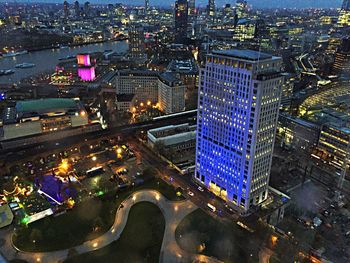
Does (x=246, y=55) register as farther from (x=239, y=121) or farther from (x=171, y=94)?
(x=171, y=94)

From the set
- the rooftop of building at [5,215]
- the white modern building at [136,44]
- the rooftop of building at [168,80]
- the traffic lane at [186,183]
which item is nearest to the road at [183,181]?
the traffic lane at [186,183]

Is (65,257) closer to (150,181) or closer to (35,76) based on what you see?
(150,181)

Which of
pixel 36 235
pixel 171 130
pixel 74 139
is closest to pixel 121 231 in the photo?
pixel 36 235

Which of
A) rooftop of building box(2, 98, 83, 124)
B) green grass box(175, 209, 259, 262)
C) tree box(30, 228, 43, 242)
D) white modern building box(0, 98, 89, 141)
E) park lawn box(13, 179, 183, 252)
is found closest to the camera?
green grass box(175, 209, 259, 262)

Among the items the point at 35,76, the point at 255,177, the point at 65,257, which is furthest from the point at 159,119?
the point at 35,76

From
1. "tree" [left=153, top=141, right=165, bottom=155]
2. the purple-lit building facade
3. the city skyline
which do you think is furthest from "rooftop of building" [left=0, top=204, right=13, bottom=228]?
the purple-lit building facade

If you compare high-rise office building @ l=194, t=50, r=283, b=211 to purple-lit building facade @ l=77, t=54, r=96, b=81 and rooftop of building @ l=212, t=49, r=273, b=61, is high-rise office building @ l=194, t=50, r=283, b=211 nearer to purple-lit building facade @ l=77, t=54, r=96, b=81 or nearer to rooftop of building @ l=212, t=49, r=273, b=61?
rooftop of building @ l=212, t=49, r=273, b=61
